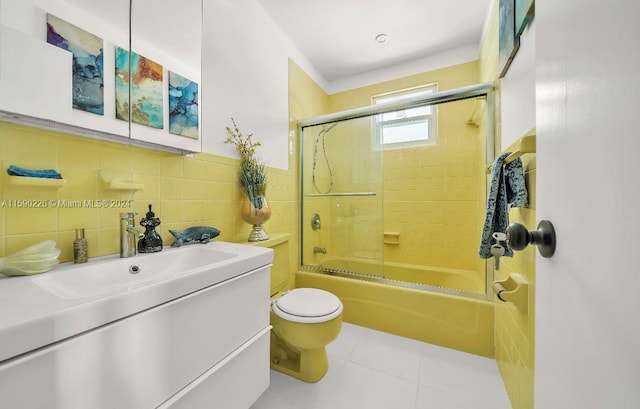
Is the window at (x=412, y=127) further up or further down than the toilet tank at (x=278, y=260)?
further up

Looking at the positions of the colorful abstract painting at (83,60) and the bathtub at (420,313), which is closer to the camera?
the colorful abstract painting at (83,60)

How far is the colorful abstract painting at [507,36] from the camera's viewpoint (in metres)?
1.08

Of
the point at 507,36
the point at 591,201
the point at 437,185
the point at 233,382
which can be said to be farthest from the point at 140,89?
the point at 437,185

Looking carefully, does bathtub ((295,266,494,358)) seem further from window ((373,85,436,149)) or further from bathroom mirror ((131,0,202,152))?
bathroom mirror ((131,0,202,152))

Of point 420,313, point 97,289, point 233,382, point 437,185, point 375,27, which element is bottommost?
point 420,313

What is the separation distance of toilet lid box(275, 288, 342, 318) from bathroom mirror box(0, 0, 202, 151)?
3.29ft


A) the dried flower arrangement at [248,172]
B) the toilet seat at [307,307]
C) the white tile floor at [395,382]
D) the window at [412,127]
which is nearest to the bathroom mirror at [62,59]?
the dried flower arrangement at [248,172]

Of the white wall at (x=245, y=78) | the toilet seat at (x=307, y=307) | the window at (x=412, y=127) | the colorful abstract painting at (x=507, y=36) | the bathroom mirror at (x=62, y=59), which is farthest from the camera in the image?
the window at (x=412, y=127)

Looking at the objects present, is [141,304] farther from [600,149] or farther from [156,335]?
[600,149]

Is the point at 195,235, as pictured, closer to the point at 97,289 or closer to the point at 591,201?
the point at 97,289

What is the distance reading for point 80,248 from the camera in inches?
33.6

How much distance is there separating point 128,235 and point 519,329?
1.76 meters

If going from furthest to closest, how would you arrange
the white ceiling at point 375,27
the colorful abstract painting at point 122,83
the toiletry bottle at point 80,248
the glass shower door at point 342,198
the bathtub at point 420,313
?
1. the glass shower door at point 342,198
2. the white ceiling at point 375,27
3. the bathtub at point 420,313
4. the colorful abstract painting at point 122,83
5. the toiletry bottle at point 80,248

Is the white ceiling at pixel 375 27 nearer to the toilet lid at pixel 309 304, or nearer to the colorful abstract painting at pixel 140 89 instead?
the colorful abstract painting at pixel 140 89
